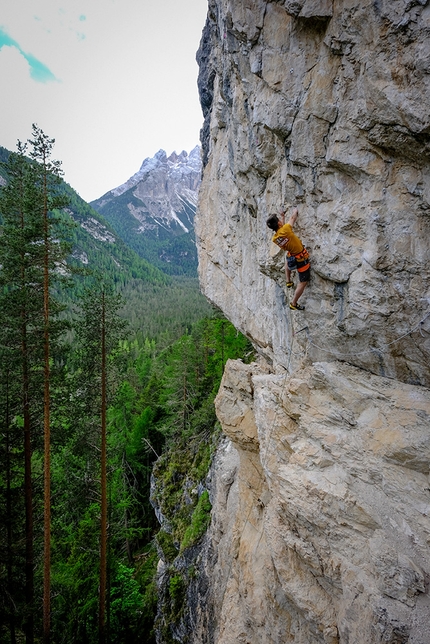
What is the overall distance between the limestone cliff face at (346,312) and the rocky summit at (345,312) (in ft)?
0.07

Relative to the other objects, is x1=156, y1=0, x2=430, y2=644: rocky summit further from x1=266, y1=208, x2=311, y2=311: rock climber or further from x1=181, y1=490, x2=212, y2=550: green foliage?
x1=181, y1=490, x2=212, y2=550: green foliage

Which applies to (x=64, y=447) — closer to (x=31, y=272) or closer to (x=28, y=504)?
(x=28, y=504)

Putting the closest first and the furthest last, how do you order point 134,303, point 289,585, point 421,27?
point 421,27 < point 289,585 < point 134,303

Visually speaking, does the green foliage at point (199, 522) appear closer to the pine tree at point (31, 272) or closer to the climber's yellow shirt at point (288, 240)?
the pine tree at point (31, 272)

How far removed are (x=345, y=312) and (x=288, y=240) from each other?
1.55 meters

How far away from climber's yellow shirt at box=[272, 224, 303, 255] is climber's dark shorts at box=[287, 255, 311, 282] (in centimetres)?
19

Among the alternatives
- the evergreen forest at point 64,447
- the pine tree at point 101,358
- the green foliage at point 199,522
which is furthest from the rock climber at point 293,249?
the green foliage at point 199,522

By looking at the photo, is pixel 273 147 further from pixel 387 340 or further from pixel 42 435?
pixel 42 435

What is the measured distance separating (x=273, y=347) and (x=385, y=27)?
6.39m

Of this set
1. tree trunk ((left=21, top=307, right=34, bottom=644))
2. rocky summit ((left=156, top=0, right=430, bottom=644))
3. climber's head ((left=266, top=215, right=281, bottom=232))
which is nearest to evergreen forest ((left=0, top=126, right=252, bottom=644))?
tree trunk ((left=21, top=307, right=34, bottom=644))

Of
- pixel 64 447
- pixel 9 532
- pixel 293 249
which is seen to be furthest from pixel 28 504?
pixel 293 249

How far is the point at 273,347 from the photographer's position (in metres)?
8.74

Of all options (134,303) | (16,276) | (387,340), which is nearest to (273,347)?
(387,340)

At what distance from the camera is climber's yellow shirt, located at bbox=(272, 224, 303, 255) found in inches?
216
